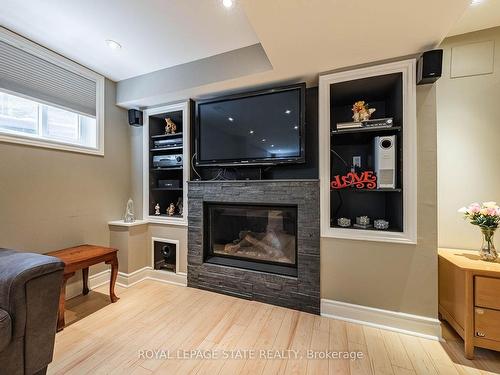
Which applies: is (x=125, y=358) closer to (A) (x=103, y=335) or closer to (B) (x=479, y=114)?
(A) (x=103, y=335)

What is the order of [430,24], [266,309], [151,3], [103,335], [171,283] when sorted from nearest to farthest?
[430,24] < [151,3] < [103,335] < [266,309] < [171,283]

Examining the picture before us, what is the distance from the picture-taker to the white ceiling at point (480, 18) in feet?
5.20

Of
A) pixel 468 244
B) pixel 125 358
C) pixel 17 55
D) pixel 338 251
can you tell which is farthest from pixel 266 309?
pixel 17 55

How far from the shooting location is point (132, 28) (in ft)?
5.62

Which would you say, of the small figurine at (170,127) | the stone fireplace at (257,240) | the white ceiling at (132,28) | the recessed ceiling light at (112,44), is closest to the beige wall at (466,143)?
the stone fireplace at (257,240)

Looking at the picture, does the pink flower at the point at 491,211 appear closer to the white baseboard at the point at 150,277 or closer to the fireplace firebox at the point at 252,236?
the fireplace firebox at the point at 252,236

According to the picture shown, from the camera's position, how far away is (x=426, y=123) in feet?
5.36

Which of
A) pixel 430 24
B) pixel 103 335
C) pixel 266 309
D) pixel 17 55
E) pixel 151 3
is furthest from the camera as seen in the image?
pixel 266 309

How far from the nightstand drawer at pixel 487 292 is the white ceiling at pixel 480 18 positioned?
1.97 meters

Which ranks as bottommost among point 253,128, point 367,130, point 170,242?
point 170,242

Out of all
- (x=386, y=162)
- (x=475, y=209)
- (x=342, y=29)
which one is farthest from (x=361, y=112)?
(x=475, y=209)

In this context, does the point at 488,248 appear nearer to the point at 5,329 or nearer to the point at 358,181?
the point at 358,181

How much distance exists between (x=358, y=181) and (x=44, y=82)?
3.03 meters

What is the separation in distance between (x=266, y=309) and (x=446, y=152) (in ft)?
7.19
